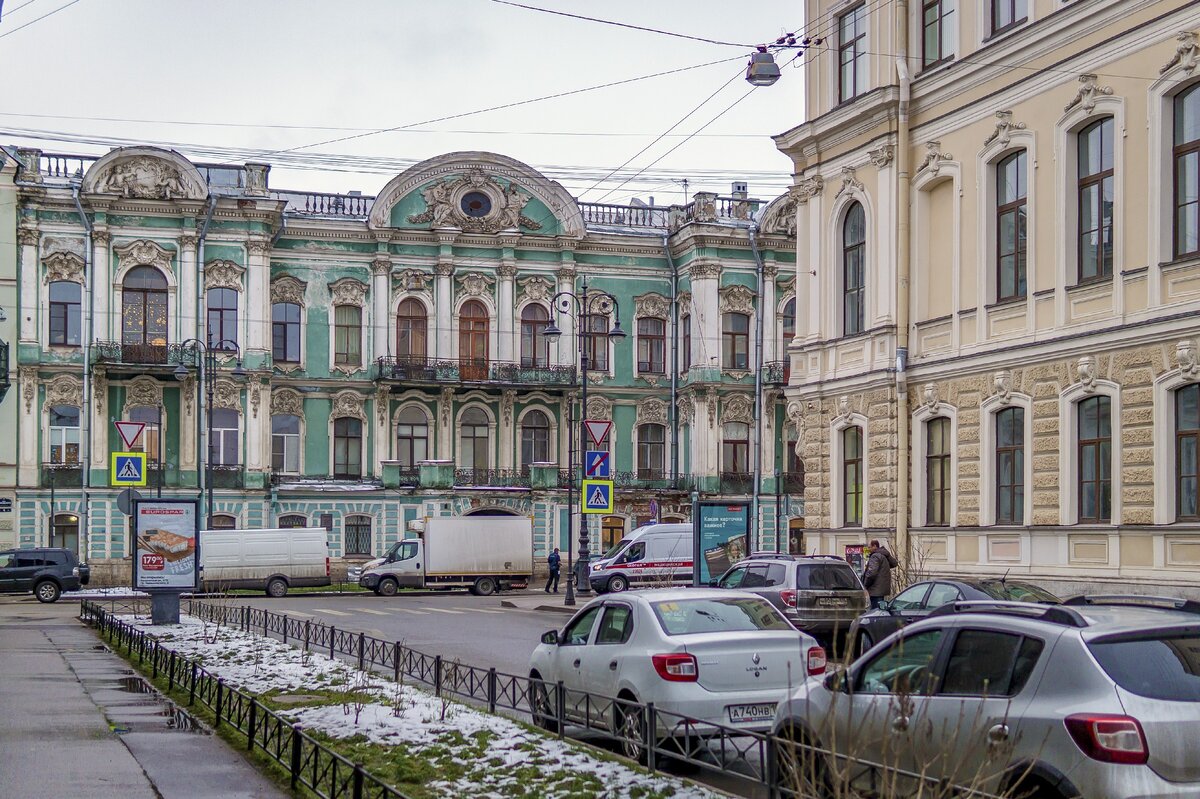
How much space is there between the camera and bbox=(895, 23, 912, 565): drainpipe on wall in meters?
28.6

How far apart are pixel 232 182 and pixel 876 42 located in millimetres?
32410

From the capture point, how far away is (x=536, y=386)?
182 ft

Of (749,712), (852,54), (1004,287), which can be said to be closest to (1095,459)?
(1004,287)

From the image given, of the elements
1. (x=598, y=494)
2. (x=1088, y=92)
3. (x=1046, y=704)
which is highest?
(x=1088, y=92)

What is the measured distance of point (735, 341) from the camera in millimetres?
56969

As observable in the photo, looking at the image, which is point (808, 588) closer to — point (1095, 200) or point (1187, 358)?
point (1187, 358)

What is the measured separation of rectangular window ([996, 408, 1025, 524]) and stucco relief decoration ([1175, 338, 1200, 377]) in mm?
4039

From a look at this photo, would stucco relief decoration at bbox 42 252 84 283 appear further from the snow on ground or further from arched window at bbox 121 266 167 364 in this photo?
the snow on ground

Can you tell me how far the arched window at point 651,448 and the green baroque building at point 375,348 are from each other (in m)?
0.09

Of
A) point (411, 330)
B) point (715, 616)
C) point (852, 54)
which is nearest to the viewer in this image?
point (715, 616)

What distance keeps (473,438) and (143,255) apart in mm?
13526

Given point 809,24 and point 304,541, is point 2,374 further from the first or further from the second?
point 809,24

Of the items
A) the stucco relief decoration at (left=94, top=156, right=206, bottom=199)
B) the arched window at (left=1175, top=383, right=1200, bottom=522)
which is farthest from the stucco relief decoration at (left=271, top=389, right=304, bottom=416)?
the arched window at (left=1175, top=383, right=1200, bottom=522)

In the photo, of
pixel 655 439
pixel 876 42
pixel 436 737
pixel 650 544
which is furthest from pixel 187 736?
pixel 655 439
